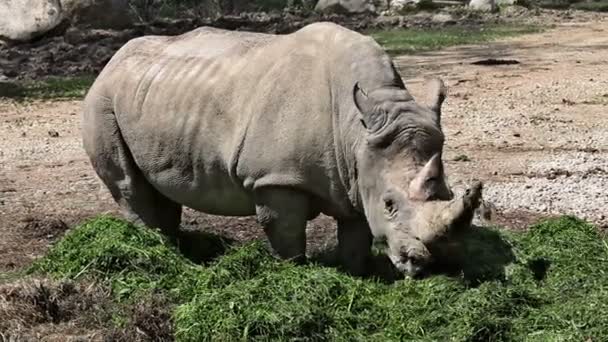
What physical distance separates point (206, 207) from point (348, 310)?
1.53m

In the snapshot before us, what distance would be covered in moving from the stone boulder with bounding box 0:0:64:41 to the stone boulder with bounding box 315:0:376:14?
7391mm

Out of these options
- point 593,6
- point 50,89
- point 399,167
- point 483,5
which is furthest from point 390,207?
point 593,6

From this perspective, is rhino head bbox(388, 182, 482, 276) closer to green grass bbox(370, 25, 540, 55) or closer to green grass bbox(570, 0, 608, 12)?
green grass bbox(370, 25, 540, 55)

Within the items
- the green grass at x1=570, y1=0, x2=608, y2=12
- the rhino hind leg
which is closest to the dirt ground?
the rhino hind leg

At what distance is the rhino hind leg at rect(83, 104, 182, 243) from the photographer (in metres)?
7.18

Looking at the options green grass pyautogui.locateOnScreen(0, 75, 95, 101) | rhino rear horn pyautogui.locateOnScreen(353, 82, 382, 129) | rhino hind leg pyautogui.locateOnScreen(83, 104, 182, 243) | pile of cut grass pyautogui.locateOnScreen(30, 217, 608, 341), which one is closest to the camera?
pile of cut grass pyautogui.locateOnScreen(30, 217, 608, 341)

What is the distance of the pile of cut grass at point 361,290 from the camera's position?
5.25 meters

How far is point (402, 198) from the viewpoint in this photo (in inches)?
213

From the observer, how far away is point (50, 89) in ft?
49.4

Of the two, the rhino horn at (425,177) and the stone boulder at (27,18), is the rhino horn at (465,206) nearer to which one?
the rhino horn at (425,177)

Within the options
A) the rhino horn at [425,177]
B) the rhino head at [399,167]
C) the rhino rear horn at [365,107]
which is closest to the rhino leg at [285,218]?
the rhino head at [399,167]

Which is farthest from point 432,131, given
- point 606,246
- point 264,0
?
point 264,0

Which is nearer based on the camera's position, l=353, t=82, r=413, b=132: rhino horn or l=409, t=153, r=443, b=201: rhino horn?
l=409, t=153, r=443, b=201: rhino horn

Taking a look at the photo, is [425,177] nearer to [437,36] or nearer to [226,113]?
[226,113]
